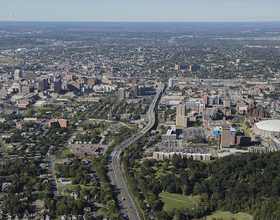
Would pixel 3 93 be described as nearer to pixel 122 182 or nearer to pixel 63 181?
pixel 63 181

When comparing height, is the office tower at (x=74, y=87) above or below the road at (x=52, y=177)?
above

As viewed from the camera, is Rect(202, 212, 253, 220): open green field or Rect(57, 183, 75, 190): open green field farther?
Rect(57, 183, 75, 190): open green field

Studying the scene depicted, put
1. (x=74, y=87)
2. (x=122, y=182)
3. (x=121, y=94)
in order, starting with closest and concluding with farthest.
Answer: (x=122, y=182)
(x=121, y=94)
(x=74, y=87)

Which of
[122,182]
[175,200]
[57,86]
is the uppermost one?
[57,86]

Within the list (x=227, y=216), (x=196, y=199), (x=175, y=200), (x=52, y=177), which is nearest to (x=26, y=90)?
(x=52, y=177)

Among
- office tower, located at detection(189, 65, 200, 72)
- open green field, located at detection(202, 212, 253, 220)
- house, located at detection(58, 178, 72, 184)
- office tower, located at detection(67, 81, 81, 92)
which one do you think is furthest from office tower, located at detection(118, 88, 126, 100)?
open green field, located at detection(202, 212, 253, 220)

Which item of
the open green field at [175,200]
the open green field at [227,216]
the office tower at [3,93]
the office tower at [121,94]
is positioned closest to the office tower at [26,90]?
the office tower at [3,93]

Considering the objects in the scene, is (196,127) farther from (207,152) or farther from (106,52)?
(106,52)

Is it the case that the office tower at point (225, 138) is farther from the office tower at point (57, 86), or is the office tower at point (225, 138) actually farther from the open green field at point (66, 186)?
the office tower at point (57, 86)

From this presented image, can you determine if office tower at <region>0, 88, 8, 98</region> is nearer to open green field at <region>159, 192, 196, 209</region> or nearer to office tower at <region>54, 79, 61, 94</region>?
office tower at <region>54, 79, 61, 94</region>
